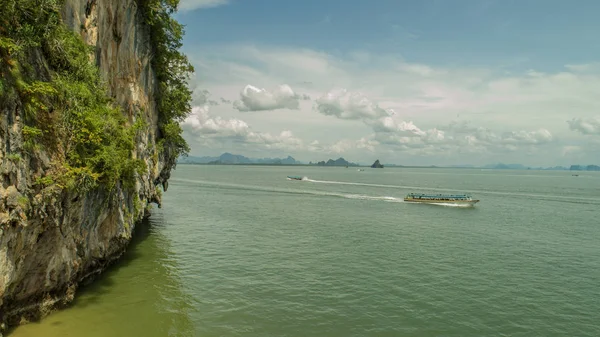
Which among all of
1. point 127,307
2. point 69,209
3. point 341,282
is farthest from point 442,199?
point 69,209

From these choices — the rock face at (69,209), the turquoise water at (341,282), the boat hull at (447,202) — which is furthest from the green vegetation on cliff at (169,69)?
the boat hull at (447,202)

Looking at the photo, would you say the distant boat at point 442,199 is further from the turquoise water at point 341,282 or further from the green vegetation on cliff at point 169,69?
the green vegetation on cliff at point 169,69

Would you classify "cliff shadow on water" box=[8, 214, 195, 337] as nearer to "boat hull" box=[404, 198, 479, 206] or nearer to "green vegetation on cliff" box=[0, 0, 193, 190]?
"green vegetation on cliff" box=[0, 0, 193, 190]

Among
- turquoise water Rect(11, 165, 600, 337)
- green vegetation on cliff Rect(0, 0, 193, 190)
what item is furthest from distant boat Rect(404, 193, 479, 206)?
green vegetation on cliff Rect(0, 0, 193, 190)

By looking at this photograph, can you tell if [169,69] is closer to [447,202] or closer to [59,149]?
[59,149]

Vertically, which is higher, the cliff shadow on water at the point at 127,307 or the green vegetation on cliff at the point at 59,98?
the green vegetation on cliff at the point at 59,98

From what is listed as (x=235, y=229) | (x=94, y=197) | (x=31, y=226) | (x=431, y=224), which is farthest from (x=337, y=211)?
(x=31, y=226)
